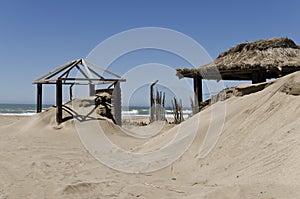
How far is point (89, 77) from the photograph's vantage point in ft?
35.3

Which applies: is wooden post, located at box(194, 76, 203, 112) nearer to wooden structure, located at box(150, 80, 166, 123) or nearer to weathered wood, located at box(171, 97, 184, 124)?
weathered wood, located at box(171, 97, 184, 124)

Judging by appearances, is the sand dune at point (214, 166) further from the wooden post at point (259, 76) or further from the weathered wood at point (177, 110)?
the weathered wood at point (177, 110)

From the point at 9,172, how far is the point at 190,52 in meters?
5.54

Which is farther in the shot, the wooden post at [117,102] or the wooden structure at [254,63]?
the wooden post at [117,102]

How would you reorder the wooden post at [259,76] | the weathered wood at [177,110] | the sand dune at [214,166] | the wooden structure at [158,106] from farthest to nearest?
the wooden structure at [158,106]
the weathered wood at [177,110]
the wooden post at [259,76]
the sand dune at [214,166]

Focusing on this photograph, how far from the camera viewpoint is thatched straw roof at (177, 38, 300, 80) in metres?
9.16

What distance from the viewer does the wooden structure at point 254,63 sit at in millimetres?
9219

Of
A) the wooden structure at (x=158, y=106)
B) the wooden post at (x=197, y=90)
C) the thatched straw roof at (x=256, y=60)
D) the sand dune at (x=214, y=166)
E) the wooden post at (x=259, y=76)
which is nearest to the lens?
the sand dune at (x=214, y=166)

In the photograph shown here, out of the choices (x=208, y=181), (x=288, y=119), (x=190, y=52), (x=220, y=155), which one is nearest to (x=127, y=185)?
(x=208, y=181)

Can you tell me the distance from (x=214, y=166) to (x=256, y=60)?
656 centimetres

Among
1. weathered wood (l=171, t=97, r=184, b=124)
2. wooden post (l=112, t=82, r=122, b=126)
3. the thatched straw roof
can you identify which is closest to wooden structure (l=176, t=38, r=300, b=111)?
the thatched straw roof

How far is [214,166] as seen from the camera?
3.99 m

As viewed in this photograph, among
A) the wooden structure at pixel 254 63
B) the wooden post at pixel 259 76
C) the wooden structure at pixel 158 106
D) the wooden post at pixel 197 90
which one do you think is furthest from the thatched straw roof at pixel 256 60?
the wooden structure at pixel 158 106

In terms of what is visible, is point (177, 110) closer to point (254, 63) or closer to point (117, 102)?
point (117, 102)
